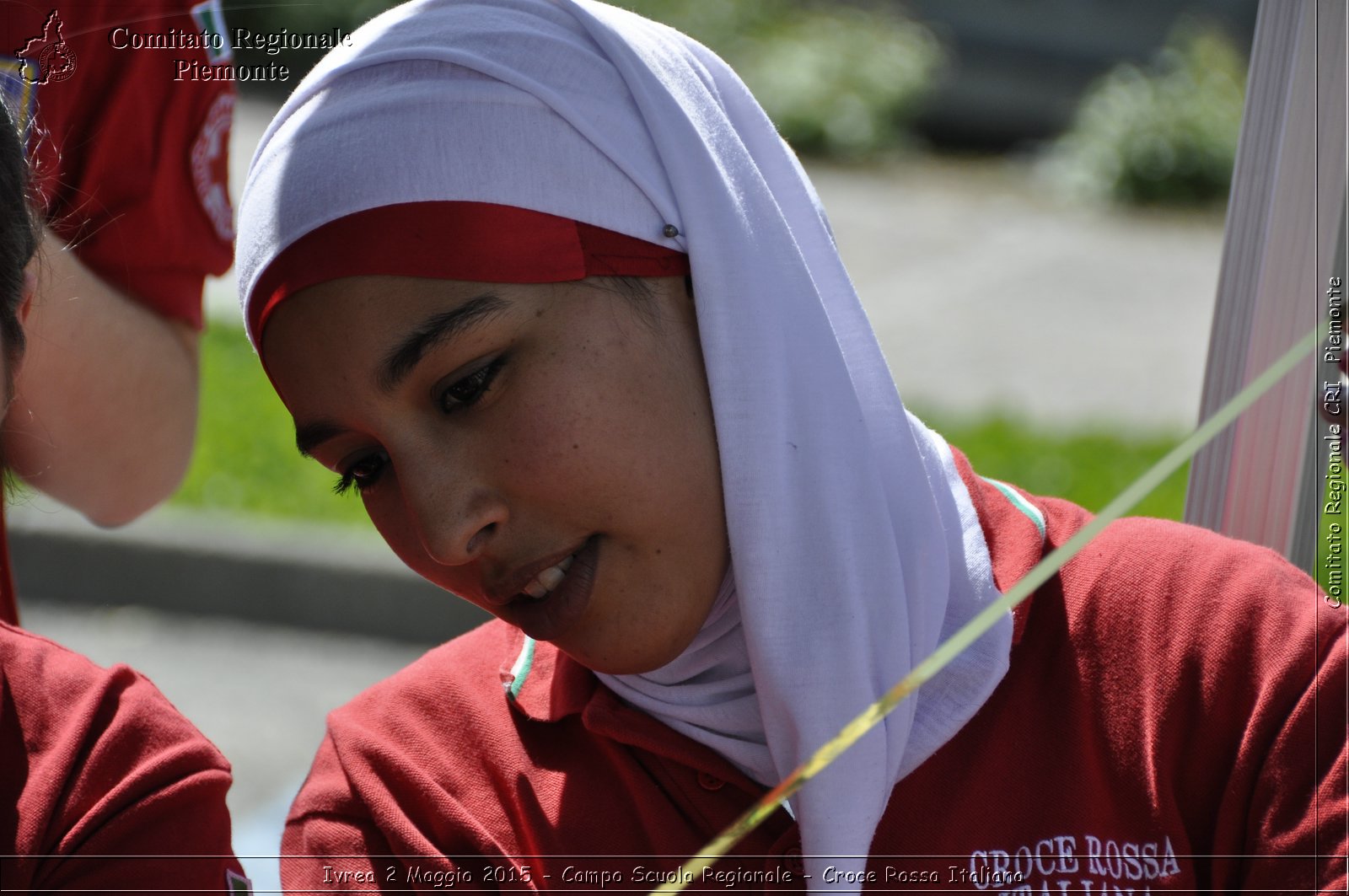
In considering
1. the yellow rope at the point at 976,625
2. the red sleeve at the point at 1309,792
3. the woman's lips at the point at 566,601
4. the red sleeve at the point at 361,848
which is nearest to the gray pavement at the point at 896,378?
the red sleeve at the point at 361,848

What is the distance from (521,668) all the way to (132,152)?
2.48 feet

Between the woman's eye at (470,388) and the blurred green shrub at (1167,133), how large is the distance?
6.74 m

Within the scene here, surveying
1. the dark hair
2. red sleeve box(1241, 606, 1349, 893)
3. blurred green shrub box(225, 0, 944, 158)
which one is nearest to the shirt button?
red sleeve box(1241, 606, 1349, 893)

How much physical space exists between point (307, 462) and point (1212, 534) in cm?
423

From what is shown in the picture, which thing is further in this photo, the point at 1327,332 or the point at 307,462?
the point at 307,462

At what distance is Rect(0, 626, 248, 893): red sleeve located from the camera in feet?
4.17

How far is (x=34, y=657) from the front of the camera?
1.40m

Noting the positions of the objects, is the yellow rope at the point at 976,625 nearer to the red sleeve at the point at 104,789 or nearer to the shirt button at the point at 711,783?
the shirt button at the point at 711,783

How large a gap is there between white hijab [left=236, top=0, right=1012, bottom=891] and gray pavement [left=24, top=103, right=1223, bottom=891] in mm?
1495

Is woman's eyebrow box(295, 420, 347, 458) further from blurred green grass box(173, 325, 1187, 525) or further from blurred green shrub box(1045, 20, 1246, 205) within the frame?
blurred green shrub box(1045, 20, 1246, 205)

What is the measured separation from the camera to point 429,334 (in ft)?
3.99

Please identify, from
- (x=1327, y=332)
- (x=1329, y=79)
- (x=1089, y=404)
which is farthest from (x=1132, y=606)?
(x=1089, y=404)

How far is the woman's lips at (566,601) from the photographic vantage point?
1.26 metres

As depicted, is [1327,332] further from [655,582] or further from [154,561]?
[154,561]
